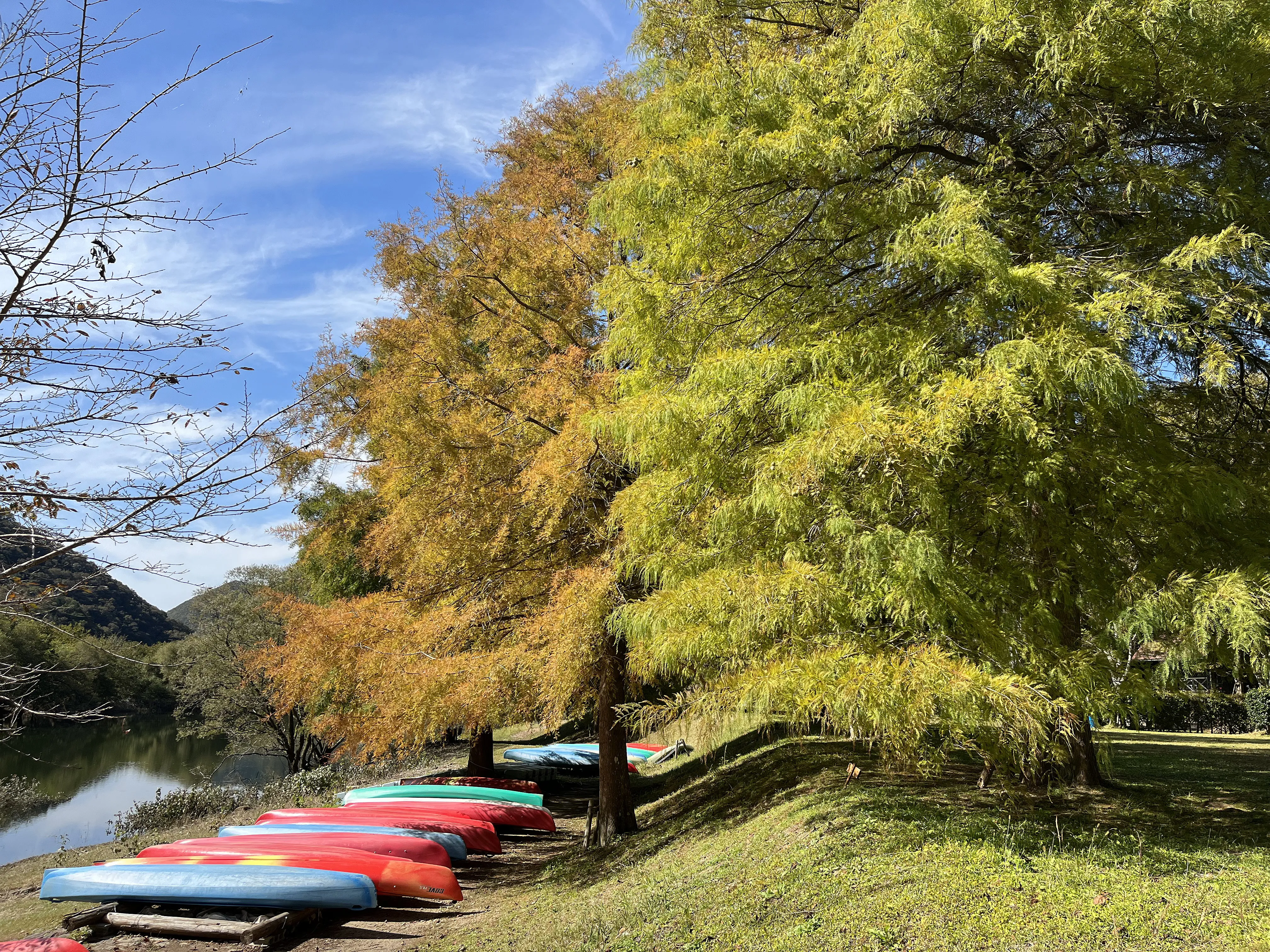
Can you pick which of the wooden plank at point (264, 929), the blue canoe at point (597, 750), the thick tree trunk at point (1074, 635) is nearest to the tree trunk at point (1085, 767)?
the thick tree trunk at point (1074, 635)

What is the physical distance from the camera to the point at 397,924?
8.42 metres

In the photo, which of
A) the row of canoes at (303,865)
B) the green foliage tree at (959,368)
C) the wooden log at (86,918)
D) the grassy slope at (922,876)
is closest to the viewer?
the grassy slope at (922,876)

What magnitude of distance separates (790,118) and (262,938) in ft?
29.9

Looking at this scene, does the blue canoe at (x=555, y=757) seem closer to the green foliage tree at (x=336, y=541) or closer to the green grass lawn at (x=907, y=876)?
the green foliage tree at (x=336, y=541)

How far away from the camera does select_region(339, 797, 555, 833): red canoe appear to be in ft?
39.7

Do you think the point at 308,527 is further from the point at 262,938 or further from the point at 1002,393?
the point at 1002,393

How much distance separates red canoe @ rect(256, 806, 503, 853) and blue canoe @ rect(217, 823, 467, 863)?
175 mm

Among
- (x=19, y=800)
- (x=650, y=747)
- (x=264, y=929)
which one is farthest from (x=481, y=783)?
(x=19, y=800)

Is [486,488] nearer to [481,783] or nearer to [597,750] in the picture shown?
[481,783]

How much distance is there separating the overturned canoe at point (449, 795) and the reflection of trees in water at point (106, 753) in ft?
49.1

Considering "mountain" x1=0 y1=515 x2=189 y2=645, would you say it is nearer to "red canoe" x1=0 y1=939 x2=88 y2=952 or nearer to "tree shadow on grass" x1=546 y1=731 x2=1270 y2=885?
"red canoe" x1=0 y1=939 x2=88 y2=952

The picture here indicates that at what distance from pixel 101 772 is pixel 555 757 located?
81.5ft

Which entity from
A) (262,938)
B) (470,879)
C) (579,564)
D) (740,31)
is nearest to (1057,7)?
(740,31)

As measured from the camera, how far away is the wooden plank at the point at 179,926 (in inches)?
303
